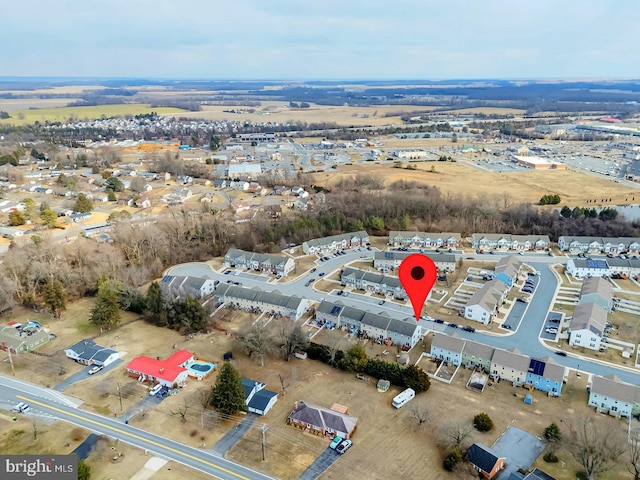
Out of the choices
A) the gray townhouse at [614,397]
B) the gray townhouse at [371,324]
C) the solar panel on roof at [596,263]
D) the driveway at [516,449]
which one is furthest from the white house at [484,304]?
the driveway at [516,449]

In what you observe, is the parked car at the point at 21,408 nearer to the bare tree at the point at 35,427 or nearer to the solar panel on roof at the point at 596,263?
the bare tree at the point at 35,427

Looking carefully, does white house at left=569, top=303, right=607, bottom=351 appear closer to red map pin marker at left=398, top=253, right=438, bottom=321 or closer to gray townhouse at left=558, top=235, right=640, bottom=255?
red map pin marker at left=398, top=253, right=438, bottom=321

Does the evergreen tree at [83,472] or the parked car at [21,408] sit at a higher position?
the evergreen tree at [83,472]

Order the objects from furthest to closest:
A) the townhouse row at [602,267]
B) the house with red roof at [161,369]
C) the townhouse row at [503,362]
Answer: the townhouse row at [602,267] < the house with red roof at [161,369] < the townhouse row at [503,362]

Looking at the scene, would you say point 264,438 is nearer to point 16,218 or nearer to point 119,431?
point 119,431

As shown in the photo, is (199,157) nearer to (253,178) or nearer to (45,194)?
(253,178)

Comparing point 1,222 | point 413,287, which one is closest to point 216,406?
point 413,287
